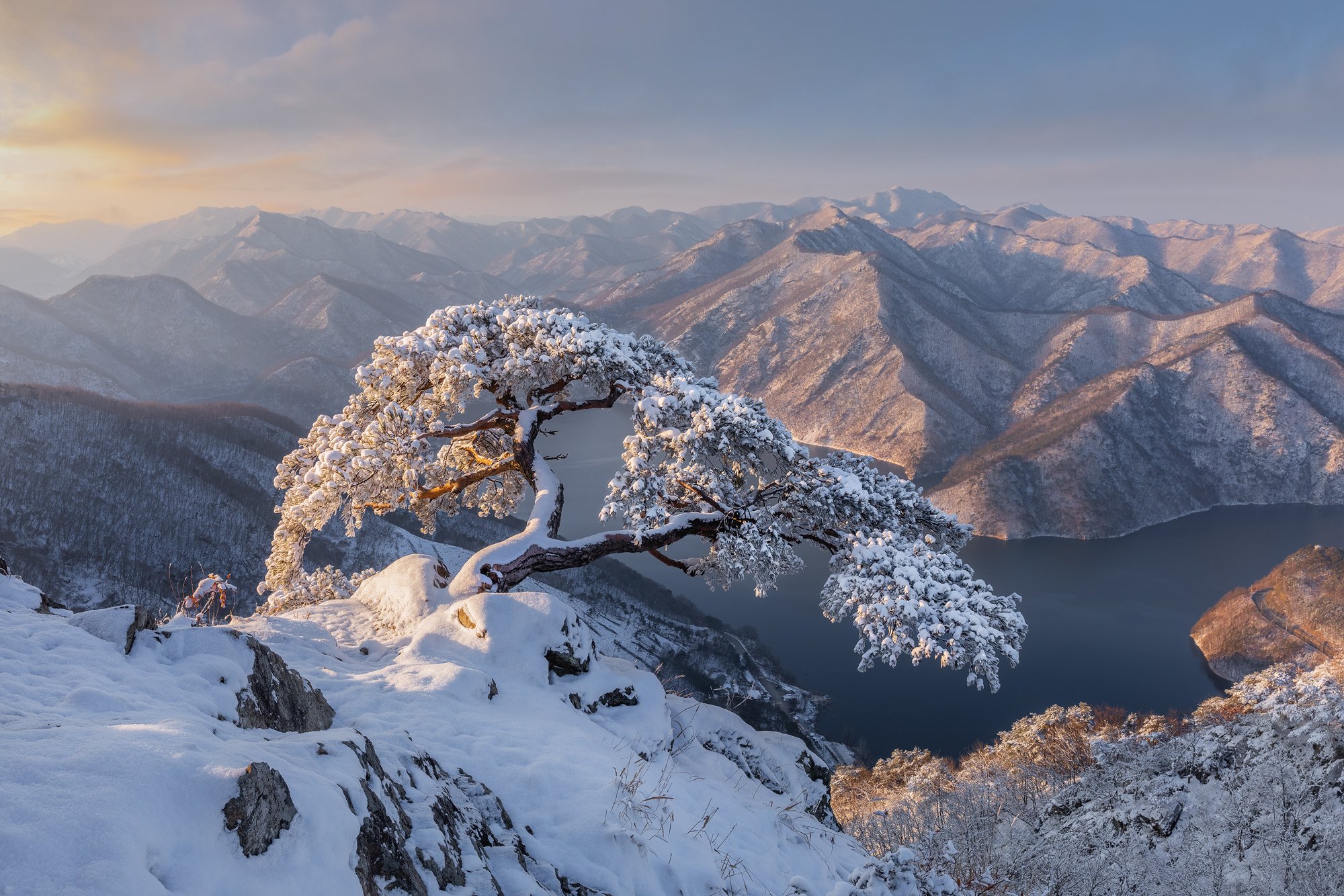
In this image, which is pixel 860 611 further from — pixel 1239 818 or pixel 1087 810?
pixel 1087 810

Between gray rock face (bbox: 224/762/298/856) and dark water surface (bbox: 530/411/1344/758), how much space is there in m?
75.7

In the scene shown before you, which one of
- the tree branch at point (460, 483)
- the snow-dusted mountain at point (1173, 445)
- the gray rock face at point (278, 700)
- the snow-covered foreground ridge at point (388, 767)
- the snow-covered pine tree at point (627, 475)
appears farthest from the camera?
the snow-dusted mountain at point (1173, 445)

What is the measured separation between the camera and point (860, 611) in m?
12.3

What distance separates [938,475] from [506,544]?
17883cm

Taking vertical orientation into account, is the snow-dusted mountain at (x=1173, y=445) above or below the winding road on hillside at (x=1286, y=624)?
above

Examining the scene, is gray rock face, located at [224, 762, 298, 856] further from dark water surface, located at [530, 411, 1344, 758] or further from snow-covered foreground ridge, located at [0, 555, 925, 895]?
dark water surface, located at [530, 411, 1344, 758]

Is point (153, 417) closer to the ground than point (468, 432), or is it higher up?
closer to the ground

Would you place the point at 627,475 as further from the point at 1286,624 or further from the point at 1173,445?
the point at 1173,445

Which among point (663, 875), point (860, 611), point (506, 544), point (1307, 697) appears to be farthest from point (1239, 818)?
point (1307, 697)

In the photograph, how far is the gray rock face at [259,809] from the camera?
424cm

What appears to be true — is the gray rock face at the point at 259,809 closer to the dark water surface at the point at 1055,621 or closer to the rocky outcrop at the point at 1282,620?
the dark water surface at the point at 1055,621

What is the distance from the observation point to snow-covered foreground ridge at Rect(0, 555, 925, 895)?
4.03 m

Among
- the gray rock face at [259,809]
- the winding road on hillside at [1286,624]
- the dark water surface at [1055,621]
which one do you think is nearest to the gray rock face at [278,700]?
the gray rock face at [259,809]

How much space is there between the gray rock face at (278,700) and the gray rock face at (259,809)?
287cm
